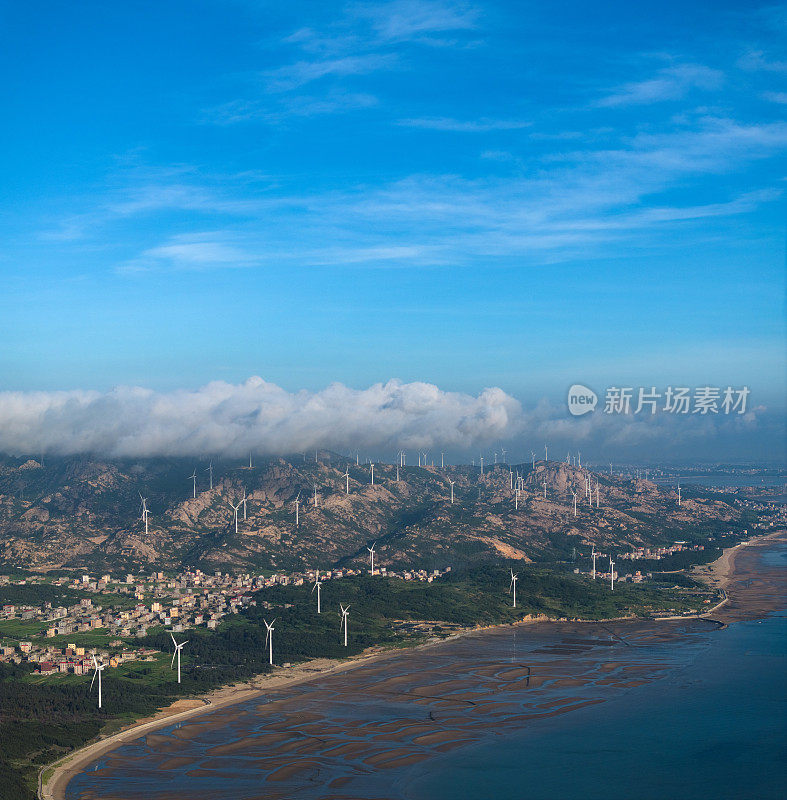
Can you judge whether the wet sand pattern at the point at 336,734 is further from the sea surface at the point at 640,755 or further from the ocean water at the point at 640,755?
the ocean water at the point at 640,755

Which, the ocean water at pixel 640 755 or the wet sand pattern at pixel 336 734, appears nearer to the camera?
the ocean water at pixel 640 755

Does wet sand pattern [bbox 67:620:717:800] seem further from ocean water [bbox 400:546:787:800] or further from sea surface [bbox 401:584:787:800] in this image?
ocean water [bbox 400:546:787:800]

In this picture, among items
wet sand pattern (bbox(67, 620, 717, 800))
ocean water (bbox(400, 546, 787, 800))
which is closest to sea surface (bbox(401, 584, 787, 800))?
ocean water (bbox(400, 546, 787, 800))

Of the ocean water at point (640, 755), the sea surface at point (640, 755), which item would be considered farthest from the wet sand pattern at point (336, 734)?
the ocean water at point (640, 755)

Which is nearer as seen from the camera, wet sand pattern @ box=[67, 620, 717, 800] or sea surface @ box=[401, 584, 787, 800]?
sea surface @ box=[401, 584, 787, 800]

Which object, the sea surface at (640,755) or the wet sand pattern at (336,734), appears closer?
the sea surface at (640,755)

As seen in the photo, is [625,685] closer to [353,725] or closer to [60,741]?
[353,725]

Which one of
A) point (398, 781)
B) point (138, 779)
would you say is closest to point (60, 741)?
point (138, 779)

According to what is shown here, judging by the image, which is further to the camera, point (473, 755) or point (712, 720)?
point (712, 720)
